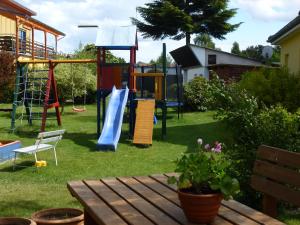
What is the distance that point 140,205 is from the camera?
3.71 m

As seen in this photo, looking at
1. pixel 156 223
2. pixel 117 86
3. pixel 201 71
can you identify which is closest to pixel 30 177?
pixel 156 223

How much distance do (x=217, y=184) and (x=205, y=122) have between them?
15717mm

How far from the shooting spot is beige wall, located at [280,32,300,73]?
14.3m

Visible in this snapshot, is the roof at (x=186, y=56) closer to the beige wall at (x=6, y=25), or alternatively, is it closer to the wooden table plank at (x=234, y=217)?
the beige wall at (x=6, y=25)

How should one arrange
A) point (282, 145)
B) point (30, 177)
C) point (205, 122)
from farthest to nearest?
1. point (205, 122)
2. point (30, 177)
3. point (282, 145)

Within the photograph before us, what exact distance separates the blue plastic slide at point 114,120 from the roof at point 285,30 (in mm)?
4753

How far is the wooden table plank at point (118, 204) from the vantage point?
334cm

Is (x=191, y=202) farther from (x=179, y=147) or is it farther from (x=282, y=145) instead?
(x=179, y=147)

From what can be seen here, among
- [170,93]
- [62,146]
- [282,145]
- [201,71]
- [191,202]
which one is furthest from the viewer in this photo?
[201,71]

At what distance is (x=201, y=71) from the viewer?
34844 mm

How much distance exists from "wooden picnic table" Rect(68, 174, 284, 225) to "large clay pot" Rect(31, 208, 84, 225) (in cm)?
14

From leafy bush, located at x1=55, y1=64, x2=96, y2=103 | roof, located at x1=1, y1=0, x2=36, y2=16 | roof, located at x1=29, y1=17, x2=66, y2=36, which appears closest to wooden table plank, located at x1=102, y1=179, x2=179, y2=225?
→ leafy bush, located at x1=55, y1=64, x2=96, y2=103

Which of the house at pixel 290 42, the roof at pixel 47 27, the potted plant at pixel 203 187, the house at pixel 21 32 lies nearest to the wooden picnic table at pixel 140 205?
the potted plant at pixel 203 187

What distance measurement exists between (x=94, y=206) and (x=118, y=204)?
0.58 ft
